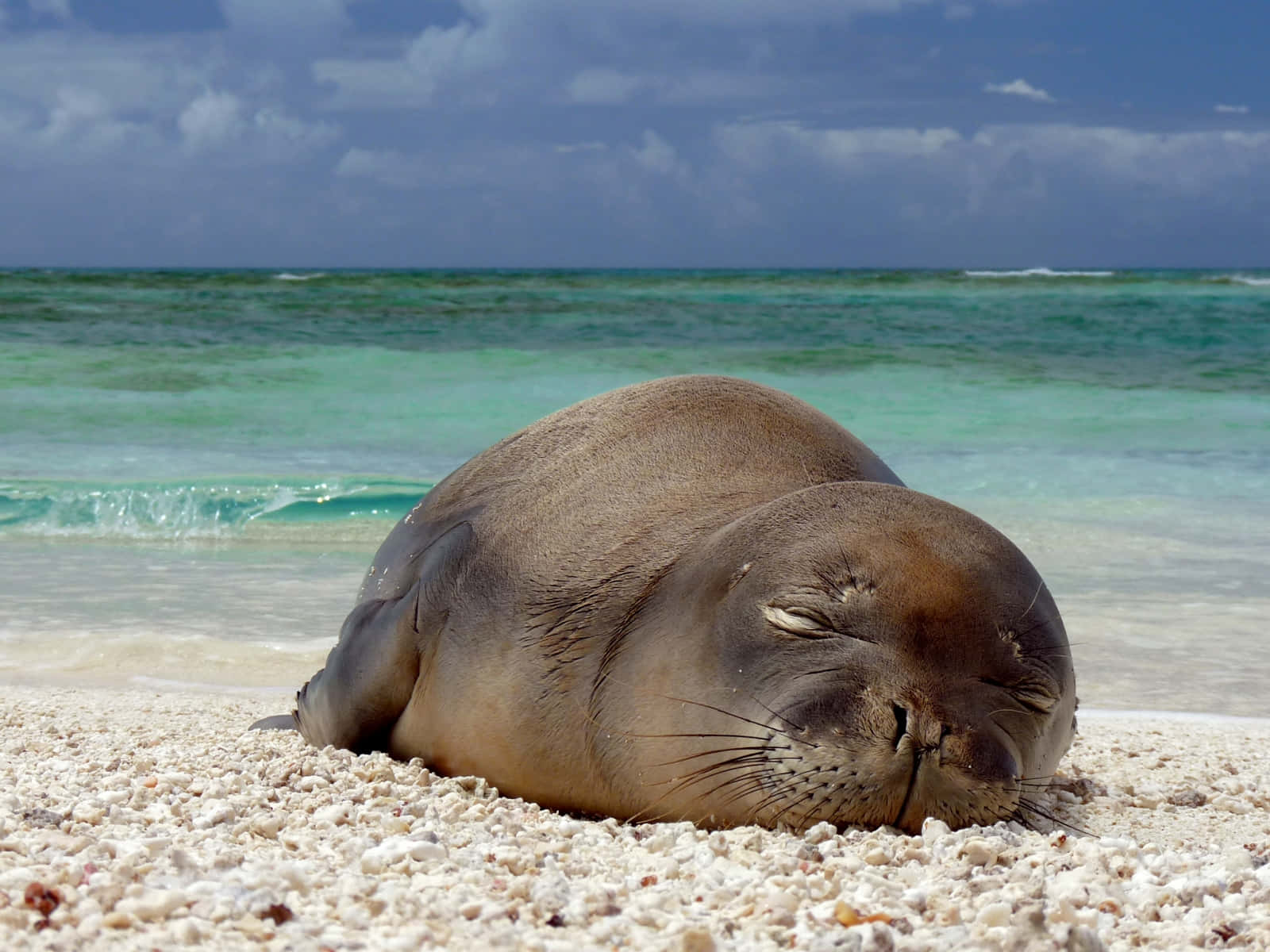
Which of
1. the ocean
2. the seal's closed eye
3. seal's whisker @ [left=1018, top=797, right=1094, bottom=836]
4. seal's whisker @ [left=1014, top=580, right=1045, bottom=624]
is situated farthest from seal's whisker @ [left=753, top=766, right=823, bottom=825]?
the ocean

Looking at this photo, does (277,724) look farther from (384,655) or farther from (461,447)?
(461,447)

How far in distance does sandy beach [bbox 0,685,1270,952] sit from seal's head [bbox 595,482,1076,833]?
9 centimetres

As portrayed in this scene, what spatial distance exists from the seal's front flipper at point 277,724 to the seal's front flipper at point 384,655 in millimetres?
335

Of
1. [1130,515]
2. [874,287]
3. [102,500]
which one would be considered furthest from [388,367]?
[874,287]

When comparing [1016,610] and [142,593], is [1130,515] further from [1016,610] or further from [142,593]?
[1016,610]

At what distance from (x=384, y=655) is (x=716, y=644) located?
112 cm

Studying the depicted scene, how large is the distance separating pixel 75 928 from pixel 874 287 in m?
57.7

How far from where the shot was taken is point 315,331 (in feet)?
92.6

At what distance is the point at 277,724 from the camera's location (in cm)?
466

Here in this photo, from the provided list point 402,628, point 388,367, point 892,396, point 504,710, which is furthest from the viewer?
point 388,367

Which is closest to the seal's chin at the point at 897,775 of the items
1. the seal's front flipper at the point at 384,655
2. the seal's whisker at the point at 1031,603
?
the seal's whisker at the point at 1031,603

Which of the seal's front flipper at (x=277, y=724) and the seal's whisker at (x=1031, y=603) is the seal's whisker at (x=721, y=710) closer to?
the seal's whisker at (x=1031, y=603)

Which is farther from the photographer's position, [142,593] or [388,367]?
[388,367]

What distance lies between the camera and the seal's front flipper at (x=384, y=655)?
392 centimetres
